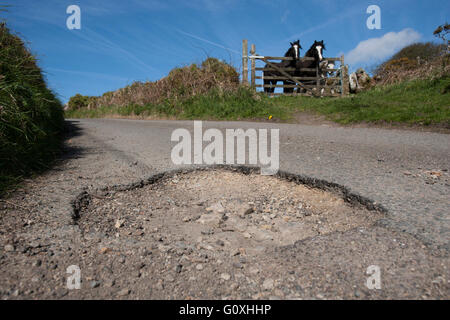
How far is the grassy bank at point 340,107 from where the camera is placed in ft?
24.3

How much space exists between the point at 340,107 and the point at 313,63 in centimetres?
726

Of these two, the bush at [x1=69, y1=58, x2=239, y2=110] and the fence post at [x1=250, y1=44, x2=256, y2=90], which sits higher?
the fence post at [x1=250, y1=44, x2=256, y2=90]

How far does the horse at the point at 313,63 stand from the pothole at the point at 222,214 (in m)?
14.0

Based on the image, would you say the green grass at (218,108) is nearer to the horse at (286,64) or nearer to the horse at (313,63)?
the horse at (286,64)

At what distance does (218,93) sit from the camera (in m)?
11.7

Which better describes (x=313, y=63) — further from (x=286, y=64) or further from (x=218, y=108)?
(x=218, y=108)

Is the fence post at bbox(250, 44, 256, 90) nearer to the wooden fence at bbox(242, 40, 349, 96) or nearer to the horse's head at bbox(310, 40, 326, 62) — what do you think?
the wooden fence at bbox(242, 40, 349, 96)

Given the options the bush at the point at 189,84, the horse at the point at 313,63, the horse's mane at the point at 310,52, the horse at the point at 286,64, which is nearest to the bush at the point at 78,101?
the bush at the point at 189,84

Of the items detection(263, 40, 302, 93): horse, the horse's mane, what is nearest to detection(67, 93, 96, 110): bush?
detection(263, 40, 302, 93): horse

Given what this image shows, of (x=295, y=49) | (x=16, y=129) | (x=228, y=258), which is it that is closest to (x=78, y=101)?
(x=295, y=49)

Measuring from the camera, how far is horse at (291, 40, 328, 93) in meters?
15.3

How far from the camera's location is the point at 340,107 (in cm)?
967

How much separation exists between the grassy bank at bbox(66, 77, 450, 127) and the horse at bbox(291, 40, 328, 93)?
A: 2.98m
